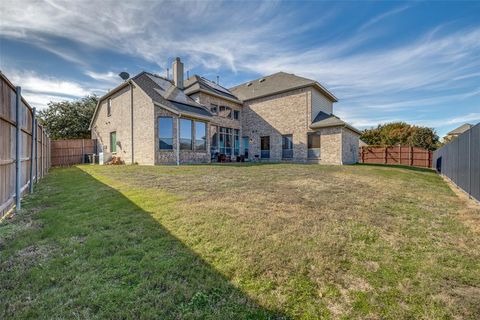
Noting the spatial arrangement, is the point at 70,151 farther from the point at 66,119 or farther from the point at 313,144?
the point at 313,144

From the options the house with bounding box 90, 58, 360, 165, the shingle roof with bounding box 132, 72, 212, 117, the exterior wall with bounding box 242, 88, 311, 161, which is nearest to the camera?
the house with bounding box 90, 58, 360, 165

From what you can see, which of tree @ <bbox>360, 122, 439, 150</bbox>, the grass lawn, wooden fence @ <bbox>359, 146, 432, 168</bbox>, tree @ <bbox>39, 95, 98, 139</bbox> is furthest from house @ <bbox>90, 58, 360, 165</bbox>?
tree @ <bbox>360, 122, 439, 150</bbox>

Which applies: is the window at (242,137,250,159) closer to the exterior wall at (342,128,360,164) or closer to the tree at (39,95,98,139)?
the exterior wall at (342,128,360,164)

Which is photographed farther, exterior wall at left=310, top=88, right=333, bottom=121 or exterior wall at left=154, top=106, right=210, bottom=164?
exterior wall at left=310, top=88, right=333, bottom=121

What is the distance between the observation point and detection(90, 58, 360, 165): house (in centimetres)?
1474

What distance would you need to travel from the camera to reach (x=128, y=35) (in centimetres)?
1041

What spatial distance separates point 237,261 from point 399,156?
2556cm

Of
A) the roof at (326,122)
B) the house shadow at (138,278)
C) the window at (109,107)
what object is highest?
the window at (109,107)

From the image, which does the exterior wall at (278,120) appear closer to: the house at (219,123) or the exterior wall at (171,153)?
the house at (219,123)

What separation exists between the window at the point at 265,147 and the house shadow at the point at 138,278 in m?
17.7

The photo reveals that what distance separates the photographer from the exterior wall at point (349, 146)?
17.8m

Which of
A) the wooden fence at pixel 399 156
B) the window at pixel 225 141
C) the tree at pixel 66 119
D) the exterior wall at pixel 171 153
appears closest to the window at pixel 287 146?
the window at pixel 225 141

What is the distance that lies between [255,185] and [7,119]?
592 cm

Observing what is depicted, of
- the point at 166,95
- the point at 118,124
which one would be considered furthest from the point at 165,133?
the point at 118,124
